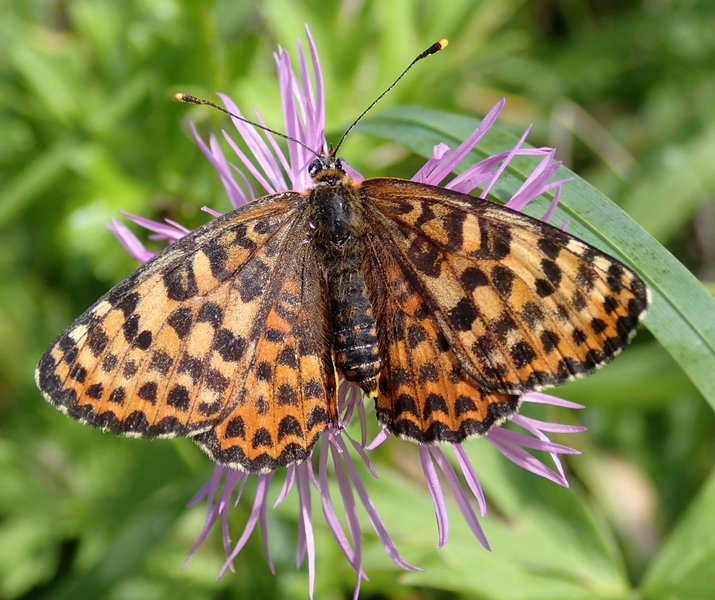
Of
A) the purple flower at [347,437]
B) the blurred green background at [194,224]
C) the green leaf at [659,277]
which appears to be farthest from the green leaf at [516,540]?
the green leaf at [659,277]

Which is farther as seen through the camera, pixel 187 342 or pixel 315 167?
pixel 315 167

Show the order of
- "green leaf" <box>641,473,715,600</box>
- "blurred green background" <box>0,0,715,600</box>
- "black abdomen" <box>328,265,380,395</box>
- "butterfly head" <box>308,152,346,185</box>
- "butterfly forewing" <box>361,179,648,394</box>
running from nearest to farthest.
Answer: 1. "butterfly forewing" <box>361,179,648,394</box>
2. "black abdomen" <box>328,265,380,395</box>
3. "butterfly head" <box>308,152,346,185</box>
4. "green leaf" <box>641,473,715,600</box>
5. "blurred green background" <box>0,0,715,600</box>

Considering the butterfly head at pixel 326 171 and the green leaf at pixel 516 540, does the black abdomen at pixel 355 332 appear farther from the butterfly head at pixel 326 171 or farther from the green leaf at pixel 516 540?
the green leaf at pixel 516 540

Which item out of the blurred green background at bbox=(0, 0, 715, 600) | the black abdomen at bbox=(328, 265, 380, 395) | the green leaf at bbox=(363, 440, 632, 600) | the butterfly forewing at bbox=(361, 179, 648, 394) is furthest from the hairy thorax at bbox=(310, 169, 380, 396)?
the green leaf at bbox=(363, 440, 632, 600)

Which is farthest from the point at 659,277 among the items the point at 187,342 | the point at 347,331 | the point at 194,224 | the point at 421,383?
the point at 194,224

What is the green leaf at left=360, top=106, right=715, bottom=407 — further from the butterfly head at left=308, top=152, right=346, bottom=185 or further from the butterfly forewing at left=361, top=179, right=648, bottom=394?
the butterfly head at left=308, top=152, right=346, bottom=185

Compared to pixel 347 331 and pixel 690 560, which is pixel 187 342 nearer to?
pixel 347 331

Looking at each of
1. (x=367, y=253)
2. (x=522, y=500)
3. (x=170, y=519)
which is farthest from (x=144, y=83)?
(x=522, y=500)

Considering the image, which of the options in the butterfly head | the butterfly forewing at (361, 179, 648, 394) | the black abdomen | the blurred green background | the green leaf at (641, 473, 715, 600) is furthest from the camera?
the blurred green background
